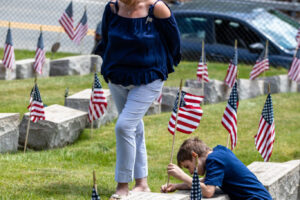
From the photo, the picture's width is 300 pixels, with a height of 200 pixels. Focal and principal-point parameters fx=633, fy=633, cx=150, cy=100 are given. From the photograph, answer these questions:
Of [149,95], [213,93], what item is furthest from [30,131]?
[213,93]

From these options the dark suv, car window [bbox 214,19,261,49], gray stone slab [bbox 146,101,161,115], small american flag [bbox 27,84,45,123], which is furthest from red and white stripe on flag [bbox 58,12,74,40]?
small american flag [bbox 27,84,45,123]

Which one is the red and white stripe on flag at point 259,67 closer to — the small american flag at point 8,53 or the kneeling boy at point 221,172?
the small american flag at point 8,53

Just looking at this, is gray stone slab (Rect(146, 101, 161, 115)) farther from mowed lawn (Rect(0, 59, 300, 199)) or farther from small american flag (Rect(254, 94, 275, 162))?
small american flag (Rect(254, 94, 275, 162))

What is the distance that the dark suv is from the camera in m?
12.8

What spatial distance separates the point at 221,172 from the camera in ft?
15.3

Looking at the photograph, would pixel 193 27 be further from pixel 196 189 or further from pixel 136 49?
pixel 196 189

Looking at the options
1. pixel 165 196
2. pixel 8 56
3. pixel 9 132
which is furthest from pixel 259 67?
pixel 165 196

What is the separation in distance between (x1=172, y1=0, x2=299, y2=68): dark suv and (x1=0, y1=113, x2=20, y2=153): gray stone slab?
6.73m

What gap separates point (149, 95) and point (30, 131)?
301 centimetres

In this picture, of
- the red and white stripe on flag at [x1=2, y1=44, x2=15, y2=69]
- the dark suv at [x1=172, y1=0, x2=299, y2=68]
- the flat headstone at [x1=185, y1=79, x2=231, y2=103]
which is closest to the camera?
the red and white stripe on flag at [x1=2, y1=44, x2=15, y2=69]

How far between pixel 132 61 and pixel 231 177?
3.75 feet

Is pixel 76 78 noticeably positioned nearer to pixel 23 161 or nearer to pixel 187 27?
pixel 187 27

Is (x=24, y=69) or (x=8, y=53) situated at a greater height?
(x=8, y=53)

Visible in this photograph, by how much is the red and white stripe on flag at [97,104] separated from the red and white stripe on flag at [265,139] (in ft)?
7.02
